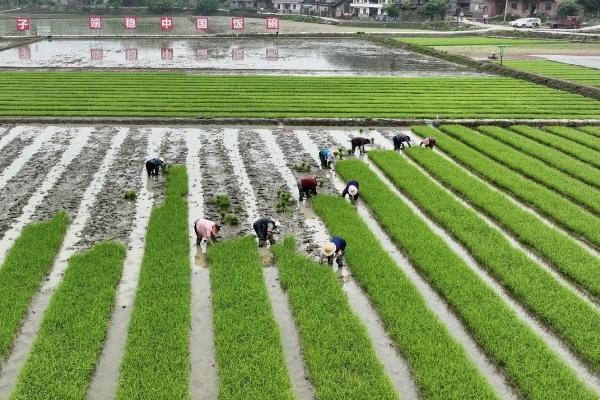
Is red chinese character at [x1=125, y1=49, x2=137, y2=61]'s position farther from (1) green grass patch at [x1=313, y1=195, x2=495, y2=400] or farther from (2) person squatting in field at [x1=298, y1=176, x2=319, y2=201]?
(1) green grass patch at [x1=313, y1=195, x2=495, y2=400]

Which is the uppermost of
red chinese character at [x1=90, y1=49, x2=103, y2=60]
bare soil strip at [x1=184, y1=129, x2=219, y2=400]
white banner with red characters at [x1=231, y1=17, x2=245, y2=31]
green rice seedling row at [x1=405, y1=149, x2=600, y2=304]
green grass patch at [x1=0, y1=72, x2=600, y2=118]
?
white banner with red characters at [x1=231, y1=17, x2=245, y2=31]

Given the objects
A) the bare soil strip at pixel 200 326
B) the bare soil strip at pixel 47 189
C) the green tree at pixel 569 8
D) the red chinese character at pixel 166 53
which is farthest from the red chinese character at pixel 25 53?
the green tree at pixel 569 8

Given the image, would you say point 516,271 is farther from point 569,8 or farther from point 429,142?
point 569,8

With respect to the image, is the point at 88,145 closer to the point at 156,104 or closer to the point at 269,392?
the point at 156,104

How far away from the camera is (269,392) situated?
659 centimetres

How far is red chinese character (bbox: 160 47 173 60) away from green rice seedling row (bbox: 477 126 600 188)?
27.7 m

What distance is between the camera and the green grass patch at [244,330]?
670cm

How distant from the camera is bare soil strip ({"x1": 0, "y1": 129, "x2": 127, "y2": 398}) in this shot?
7014mm

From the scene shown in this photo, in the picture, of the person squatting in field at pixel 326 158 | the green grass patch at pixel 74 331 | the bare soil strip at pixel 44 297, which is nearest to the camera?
the green grass patch at pixel 74 331

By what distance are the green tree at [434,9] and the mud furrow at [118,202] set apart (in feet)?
206

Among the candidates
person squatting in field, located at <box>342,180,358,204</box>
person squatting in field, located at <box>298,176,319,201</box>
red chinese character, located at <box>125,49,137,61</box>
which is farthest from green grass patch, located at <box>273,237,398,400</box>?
red chinese character, located at <box>125,49,137,61</box>

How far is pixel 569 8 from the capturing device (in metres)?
65.9

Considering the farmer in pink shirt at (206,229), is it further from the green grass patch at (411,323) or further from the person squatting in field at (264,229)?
the green grass patch at (411,323)

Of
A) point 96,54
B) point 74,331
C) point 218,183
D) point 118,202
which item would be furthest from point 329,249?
point 96,54
